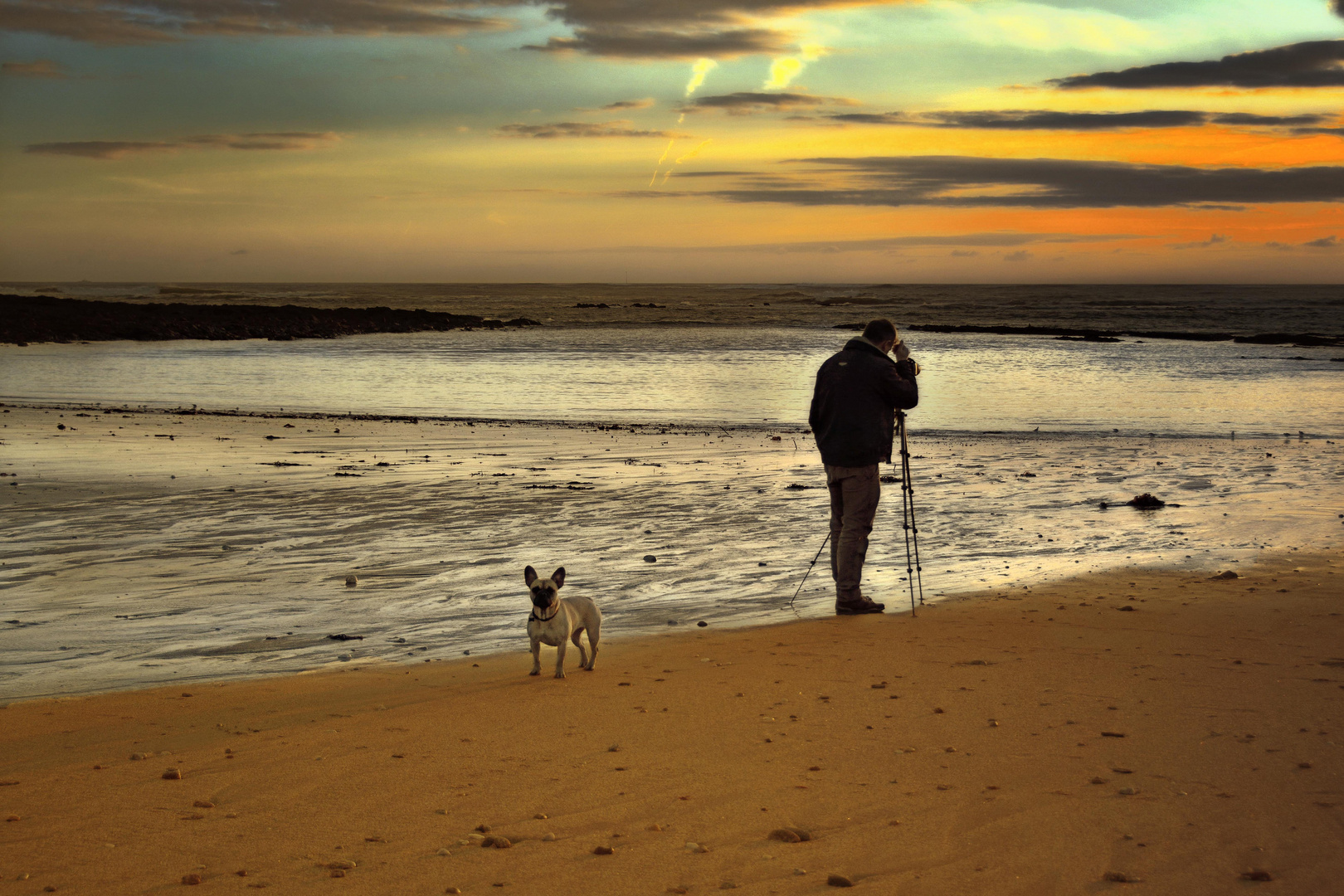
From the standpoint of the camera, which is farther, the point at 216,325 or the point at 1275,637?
the point at 216,325

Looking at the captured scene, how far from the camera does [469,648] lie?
24.1 ft

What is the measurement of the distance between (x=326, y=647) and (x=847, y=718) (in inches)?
145

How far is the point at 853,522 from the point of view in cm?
845

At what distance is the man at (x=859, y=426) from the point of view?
8.27m

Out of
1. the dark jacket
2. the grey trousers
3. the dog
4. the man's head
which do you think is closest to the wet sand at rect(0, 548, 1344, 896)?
the dog

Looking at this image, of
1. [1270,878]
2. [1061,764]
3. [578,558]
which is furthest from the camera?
[578,558]

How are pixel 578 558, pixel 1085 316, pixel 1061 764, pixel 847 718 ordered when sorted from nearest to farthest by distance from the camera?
pixel 1061 764
pixel 847 718
pixel 578 558
pixel 1085 316

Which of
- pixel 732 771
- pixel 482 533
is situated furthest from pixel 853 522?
pixel 482 533

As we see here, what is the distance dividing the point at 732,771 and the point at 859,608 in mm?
3414

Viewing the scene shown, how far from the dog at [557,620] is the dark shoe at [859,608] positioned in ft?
7.43

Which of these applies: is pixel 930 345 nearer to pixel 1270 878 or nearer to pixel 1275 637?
pixel 1275 637

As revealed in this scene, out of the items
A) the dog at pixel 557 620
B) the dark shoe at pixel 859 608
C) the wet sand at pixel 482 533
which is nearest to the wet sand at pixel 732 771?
A: the dog at pixel 557 620

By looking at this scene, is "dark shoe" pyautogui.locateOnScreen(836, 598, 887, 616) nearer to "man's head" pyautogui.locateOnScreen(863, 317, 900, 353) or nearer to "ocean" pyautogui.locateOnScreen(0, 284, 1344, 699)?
"ocean" pyautogui.locateOnScreen(0, 284, 1344, 699)

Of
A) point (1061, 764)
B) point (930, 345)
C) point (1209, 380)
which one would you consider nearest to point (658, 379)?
point (1209, 380)
